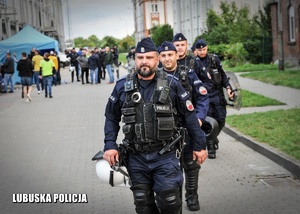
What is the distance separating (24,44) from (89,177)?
77.7 feet

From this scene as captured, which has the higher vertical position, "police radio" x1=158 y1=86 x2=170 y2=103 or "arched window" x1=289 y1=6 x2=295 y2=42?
"arched window" x1=289 y1=6 x2=295 y2=42

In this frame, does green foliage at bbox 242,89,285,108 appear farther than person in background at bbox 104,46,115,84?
No

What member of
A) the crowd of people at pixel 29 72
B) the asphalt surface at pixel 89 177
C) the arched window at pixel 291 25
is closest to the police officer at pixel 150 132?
the asphalt surface at pixel 89 177

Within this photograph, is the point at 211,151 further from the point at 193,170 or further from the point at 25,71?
the point at 25,71

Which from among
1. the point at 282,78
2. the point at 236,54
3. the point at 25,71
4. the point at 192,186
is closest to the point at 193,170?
the point at 192,186

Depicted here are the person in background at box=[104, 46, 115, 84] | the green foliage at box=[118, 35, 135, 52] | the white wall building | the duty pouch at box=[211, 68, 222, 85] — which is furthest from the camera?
the green foliage at box=[118, 35, 135, 52]

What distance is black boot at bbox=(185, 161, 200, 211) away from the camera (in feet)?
20.6

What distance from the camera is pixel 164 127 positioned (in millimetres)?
4852

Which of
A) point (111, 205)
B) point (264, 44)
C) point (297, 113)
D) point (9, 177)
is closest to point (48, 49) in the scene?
point (264, 44)

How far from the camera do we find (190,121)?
511cm

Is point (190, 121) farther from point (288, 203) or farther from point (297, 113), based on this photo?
point (297, 113)

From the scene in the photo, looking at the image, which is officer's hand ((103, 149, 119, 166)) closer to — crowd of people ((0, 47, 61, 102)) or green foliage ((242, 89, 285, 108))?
green foliage ((242, 89, 285, 108))

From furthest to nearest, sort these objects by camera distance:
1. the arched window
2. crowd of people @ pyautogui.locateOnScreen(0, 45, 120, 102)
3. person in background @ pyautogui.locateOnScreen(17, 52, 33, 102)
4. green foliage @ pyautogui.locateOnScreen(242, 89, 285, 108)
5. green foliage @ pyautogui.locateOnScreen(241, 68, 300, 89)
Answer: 1. the arched window
2. crowd of people @ pyautogui.locateOnScreen(0, 45, 120, 102)
3. person in background @ pyautogui.locateOnScreen(17, 52, 33, 102)
4. green foliage @ pyautogui.locateOnScreen(241, 68, 300, 89)
5. green foliage @ pyautogui.locateOnScreen(242, 89, 285, 108)

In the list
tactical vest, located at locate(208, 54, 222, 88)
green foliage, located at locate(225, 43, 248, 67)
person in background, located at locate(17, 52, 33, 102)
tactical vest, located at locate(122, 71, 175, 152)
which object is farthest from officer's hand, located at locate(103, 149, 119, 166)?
green foliage, located at locate(225, 43, 248, 67)
